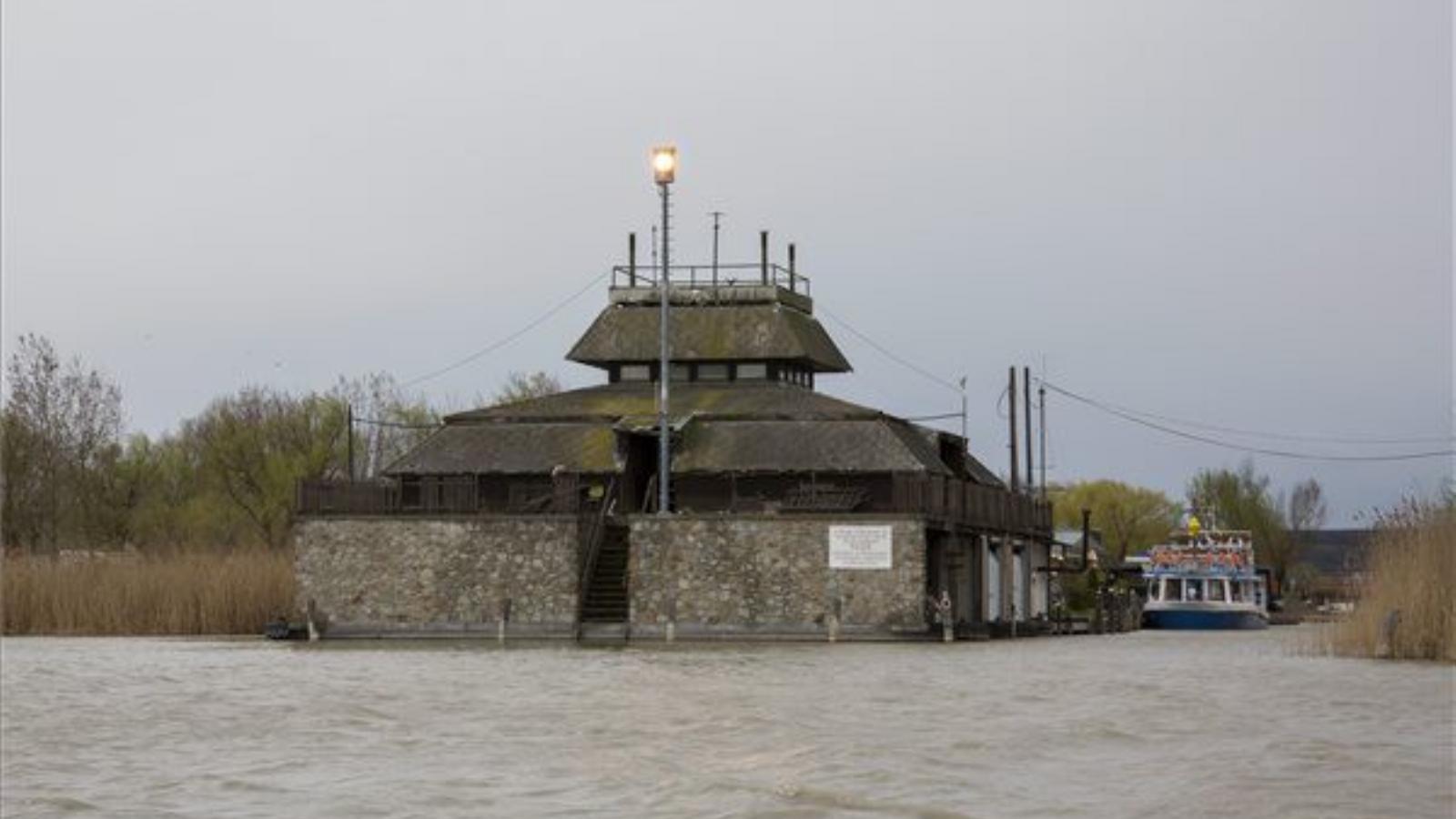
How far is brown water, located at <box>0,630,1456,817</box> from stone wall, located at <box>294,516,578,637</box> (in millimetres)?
15991

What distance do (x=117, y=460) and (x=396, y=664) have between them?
52.4m

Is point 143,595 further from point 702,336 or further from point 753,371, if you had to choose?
point 753,371

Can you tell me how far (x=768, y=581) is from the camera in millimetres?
58250

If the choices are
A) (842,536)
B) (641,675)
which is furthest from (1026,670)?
(842,536)

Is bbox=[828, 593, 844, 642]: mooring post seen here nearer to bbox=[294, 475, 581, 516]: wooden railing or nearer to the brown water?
bbox=[294, 475, 581, 516]: wooden railing

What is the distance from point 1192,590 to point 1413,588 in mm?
50145

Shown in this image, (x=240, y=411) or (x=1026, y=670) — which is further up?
(x=240, y=411)

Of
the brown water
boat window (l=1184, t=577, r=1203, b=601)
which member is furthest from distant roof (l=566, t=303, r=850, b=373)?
the brown water

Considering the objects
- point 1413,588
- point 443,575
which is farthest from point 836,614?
point 1413,588

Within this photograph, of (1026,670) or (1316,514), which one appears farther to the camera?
(1316,514)

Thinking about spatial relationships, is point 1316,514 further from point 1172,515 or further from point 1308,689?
point 1308,689

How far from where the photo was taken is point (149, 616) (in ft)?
205

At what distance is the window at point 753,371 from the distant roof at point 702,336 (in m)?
0.42

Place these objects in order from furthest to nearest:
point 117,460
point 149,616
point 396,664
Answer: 1. point 117,460
2. point 149,616
3. point 396,664
